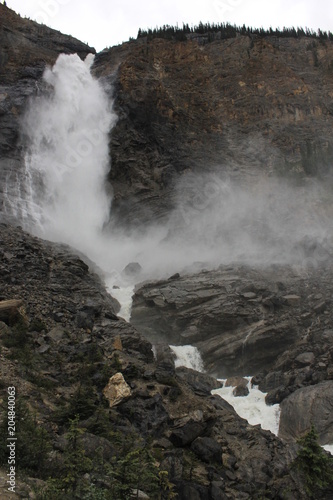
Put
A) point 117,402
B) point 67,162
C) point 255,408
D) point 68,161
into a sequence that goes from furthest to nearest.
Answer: point 68,161 → point 67,162 → point 255,408 → point 117,402

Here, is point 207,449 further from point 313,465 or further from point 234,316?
point 234,316

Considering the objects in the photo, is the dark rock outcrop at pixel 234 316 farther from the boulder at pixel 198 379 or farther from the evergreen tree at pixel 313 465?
the evergreen tree at pixel 313 465

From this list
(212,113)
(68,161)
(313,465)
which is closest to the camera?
(313,465)

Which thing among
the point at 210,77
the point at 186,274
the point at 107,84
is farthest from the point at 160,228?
the point at 210,77

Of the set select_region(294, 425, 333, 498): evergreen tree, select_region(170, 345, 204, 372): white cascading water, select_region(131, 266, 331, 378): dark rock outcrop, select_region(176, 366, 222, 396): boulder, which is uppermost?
select_region(131, 266, 331, 378): dark rock outcrop

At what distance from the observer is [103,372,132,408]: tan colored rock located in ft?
46.9

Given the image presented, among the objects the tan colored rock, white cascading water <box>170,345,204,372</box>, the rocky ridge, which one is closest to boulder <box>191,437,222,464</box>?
the rocky ridge

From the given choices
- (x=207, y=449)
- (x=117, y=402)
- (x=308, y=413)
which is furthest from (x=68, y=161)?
(x=207, y=449)

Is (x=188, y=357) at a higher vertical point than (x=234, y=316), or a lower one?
lower

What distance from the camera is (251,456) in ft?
46.3

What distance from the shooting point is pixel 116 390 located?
47.9 feet

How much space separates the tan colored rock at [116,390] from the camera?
1430 cm

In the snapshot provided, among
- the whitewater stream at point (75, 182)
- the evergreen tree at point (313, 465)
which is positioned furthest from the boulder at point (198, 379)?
the whitewater stream at point (75, 182)

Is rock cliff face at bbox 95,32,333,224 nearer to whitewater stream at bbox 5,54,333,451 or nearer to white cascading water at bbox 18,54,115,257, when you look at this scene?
white cascading water at bbox 18,54,115,257
